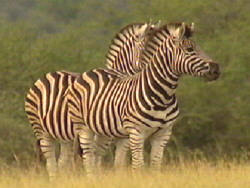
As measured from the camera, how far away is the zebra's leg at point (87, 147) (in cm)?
1103

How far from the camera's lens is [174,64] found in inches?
405

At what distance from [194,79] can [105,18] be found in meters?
6.00

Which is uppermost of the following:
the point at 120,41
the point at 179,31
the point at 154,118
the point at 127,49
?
the point at 120,41

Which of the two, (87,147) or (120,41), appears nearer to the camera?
(87,147)

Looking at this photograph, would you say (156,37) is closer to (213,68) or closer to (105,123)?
(213,68)

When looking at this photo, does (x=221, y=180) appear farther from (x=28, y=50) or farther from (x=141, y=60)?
(x=28, y=50)

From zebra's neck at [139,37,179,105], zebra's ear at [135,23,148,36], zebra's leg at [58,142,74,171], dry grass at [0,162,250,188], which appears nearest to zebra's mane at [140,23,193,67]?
zebra's neck at [139,37,179,105]

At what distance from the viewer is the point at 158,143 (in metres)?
10.5

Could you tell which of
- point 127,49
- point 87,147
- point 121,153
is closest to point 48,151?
point 87,147

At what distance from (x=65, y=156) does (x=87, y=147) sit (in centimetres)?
103

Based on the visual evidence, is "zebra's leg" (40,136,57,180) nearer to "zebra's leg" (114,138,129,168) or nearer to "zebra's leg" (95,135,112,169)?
"zebra's leg" (95,135,112,169)

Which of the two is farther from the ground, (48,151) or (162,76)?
(162,76)

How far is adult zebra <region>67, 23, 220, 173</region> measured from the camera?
401 inches

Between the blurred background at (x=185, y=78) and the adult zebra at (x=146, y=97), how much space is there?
515 cm
